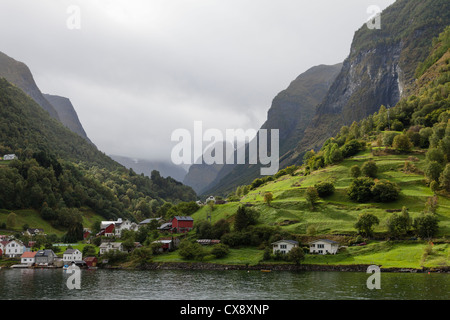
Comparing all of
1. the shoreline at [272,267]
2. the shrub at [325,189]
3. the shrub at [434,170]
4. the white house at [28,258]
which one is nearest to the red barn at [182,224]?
the shoreline at [272,267]

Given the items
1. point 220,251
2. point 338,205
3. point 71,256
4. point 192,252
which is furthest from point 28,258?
point 338,205

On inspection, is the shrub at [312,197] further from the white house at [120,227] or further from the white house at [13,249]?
the white house at [13,249]

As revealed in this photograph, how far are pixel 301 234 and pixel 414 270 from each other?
106ft

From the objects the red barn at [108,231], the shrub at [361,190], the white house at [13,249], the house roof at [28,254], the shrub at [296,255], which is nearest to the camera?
the shrub at [296,255]

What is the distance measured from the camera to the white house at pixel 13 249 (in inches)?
4444

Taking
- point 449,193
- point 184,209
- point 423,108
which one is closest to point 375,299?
point 449,193

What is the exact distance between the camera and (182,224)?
130125mm

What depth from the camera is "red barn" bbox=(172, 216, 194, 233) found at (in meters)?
129

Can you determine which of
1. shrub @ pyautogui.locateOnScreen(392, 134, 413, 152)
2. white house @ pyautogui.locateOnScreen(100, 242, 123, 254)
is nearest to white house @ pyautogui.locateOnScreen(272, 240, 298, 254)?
white house @ pyautogui.locateOnScreen(100, 242, 123, 254)

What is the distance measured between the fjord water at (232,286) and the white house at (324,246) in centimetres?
1364

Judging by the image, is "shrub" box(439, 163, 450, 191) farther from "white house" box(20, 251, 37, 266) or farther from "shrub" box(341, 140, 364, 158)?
"white house" box(20, 251, 37, 266)

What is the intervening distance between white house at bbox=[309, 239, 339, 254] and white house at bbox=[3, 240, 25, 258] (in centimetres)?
8572

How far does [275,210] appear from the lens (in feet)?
394
